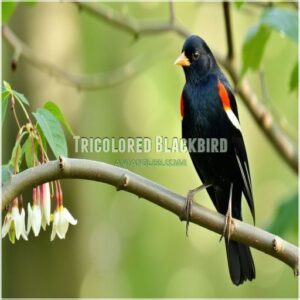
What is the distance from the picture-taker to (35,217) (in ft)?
6.73

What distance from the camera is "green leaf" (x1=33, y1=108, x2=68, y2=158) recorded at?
1.89 meters

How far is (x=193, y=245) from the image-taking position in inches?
396

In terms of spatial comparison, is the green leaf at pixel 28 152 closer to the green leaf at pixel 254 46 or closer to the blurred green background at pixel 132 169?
the green leaf at pixel 254 46

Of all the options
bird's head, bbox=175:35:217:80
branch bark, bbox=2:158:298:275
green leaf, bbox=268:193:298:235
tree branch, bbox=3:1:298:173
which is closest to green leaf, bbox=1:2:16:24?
bird's head, bbox=175:35:217:80

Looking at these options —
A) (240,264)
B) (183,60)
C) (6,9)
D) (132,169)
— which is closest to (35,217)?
(6,9)

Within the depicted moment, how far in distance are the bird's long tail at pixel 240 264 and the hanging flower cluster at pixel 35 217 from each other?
110 cm

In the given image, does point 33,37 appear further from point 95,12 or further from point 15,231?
point 15,231

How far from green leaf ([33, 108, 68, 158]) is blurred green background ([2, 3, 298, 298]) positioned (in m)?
3.03

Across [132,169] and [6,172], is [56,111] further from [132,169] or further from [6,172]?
[132,169]

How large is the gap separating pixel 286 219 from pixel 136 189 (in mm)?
1803

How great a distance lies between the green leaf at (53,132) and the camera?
74.4 inches

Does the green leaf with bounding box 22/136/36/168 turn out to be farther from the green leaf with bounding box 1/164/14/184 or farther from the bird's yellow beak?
the bird's yellow beak

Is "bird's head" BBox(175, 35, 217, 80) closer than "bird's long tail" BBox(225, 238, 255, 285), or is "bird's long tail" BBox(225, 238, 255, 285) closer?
"bird's head" BBox(175, 35, 217, 80)

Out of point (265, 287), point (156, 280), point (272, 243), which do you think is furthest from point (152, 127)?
point (272, 243)
